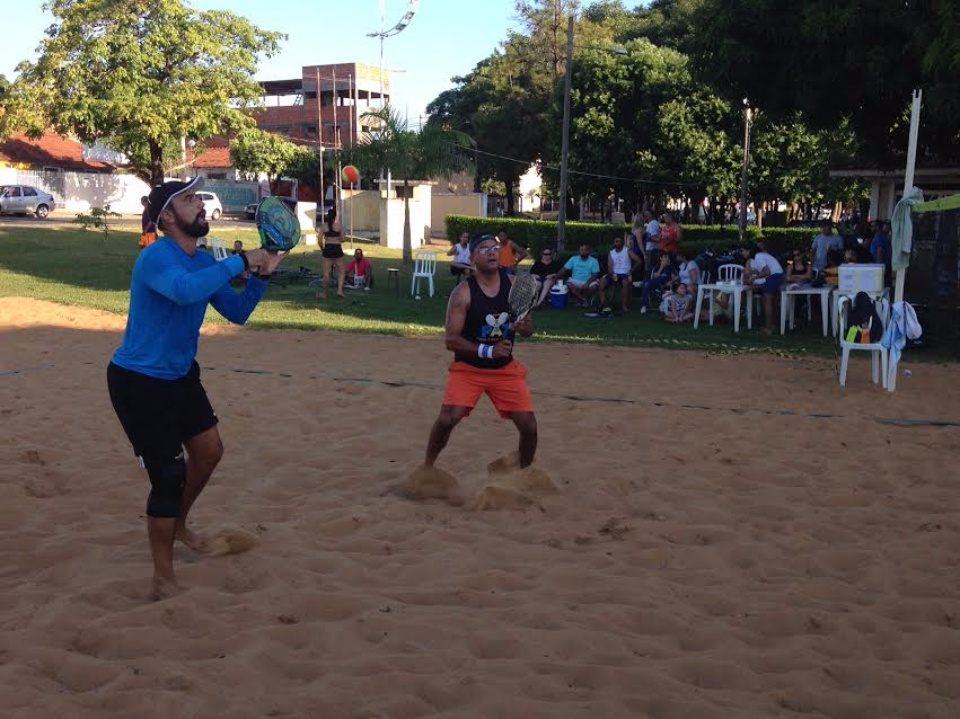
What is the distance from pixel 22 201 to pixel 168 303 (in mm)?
40958

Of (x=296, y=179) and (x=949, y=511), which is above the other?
(x=296, y=179)

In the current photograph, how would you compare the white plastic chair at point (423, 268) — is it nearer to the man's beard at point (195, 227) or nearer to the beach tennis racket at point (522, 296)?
the beach tennis racket at point (522, 296)

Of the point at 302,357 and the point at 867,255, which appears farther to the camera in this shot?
the point at 867,255

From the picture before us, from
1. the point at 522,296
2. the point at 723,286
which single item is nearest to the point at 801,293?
the point at 723,286

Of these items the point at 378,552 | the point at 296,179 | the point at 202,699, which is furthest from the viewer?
the point at 296,179

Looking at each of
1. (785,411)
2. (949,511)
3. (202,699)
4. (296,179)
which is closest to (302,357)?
(785,411)

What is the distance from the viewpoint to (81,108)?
3247 centimetres

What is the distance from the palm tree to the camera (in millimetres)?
29719

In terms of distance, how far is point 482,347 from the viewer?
5.74 m

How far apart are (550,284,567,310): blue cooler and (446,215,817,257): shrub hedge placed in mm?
9576

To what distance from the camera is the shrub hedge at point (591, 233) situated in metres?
29.7

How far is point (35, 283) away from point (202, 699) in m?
17.5

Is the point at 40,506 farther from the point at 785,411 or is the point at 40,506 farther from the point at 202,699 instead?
the point at 785,411

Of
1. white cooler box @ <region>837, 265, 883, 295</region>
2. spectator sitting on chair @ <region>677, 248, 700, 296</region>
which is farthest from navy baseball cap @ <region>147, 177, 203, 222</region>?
spectator sitting on chair @ <region>677, 248, 700, 296</region>
